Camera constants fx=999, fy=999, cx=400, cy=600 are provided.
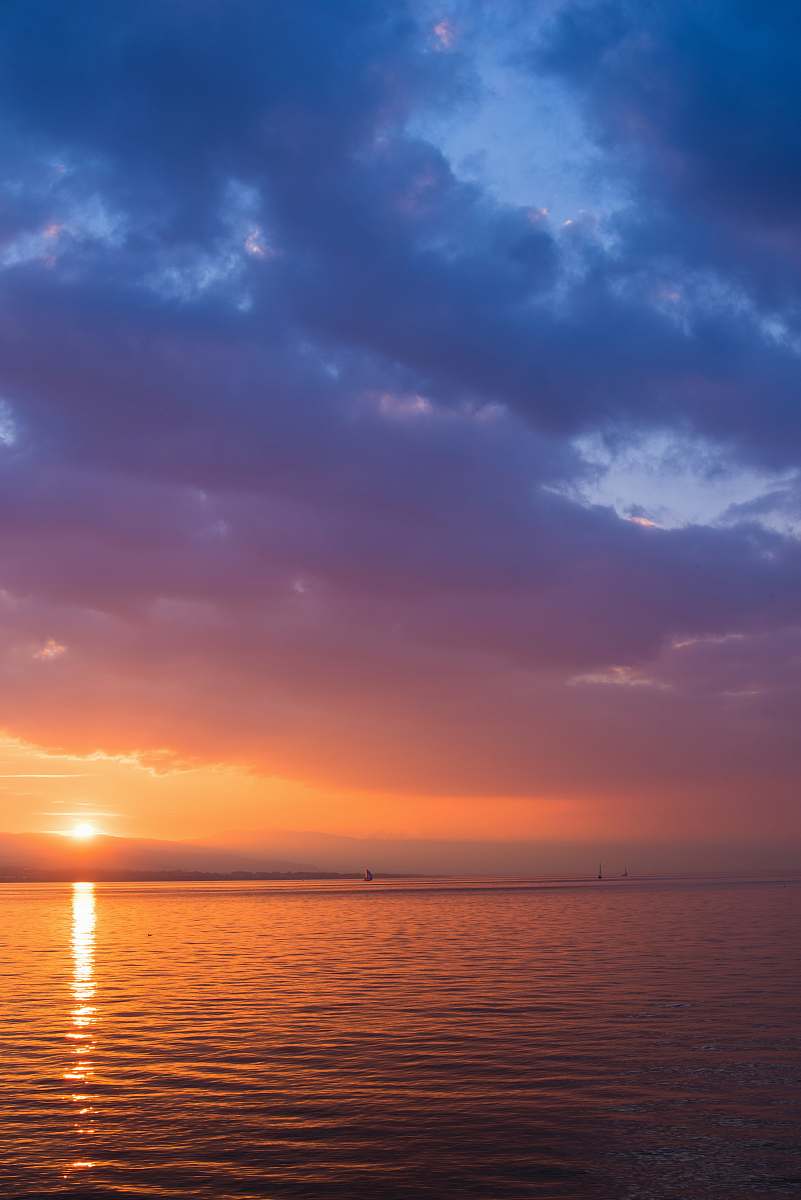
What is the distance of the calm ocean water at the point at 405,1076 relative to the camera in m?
20.6

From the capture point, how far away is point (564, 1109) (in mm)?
25672

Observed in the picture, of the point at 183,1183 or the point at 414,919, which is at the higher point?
the point at 183,1183

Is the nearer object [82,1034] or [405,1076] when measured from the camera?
[405,1076]

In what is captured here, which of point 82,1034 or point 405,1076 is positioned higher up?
point 405,1076

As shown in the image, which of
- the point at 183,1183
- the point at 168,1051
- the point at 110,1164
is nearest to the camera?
the point at 183,1183

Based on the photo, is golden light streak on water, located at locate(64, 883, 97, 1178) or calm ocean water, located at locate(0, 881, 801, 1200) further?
golden light streak on water, located at locate(64, 883, 97, 1178)

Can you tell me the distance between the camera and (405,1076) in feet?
97.4

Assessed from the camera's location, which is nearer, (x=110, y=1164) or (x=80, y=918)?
(x=110, y=1164)

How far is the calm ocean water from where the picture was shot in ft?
67.5

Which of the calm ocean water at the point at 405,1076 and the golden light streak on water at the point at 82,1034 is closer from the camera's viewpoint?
the calm ocean water at the point at 405,1076

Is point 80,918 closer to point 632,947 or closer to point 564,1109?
point 632,947

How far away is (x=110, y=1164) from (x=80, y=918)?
106420 millimetres

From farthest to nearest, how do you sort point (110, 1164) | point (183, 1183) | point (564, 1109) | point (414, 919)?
point (414, 919) → point (564, 1109) → point (110, 1164) → point (183, 1183)

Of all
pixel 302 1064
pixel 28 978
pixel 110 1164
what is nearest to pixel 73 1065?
pixel 302 1064
